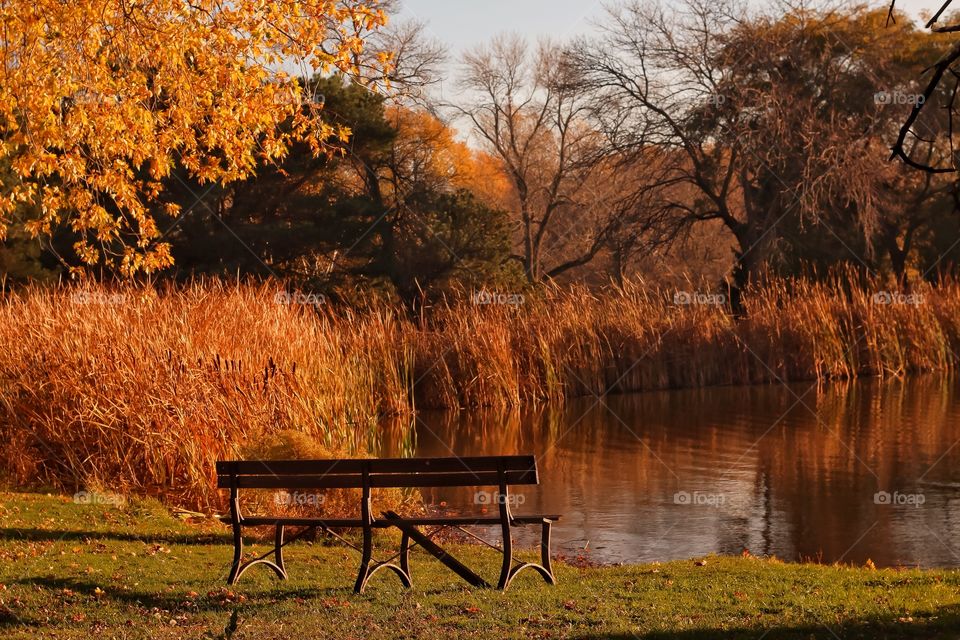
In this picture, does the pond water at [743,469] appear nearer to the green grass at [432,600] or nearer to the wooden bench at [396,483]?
the green grass at [432,600]

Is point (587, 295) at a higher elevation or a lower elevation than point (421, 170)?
lower

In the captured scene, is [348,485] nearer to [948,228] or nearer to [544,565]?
[544,565]

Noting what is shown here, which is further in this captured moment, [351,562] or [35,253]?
[35,253]

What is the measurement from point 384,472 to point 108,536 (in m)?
2.89

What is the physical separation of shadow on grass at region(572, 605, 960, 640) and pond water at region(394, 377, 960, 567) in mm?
3194

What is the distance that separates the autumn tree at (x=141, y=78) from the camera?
10266mm

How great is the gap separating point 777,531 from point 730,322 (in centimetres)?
1225

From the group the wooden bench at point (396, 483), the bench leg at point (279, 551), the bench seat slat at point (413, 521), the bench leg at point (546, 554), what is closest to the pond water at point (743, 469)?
the bench leg at point (546, 554)

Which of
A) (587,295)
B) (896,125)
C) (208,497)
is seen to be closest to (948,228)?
(896,125)

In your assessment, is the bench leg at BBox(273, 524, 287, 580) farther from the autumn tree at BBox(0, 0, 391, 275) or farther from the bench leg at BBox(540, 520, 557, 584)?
the autumn tree at BBox(0, 0, 391, 275)

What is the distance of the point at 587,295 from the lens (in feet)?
69.7

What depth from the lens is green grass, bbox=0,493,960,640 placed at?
222 inches

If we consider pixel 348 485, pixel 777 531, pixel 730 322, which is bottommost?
pixel 777 531

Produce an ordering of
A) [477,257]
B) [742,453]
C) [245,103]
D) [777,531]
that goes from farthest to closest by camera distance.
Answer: [477,257]
[742,453]
[245,103]
[777,531]
